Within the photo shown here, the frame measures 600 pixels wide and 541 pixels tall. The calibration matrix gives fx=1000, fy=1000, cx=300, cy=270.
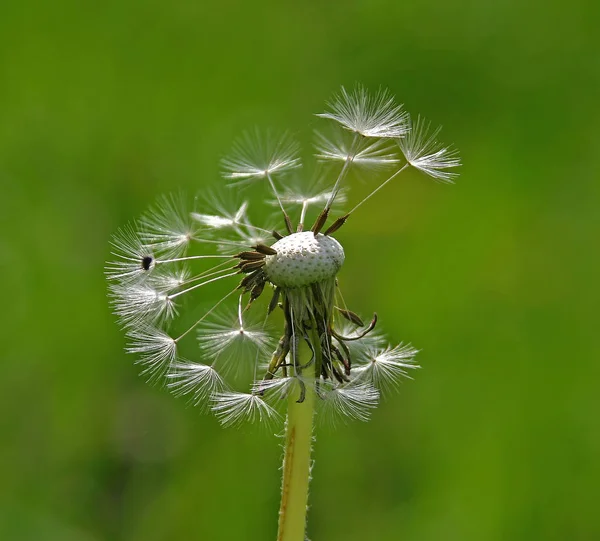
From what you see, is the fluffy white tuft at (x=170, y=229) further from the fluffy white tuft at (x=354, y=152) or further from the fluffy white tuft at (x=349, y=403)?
the fluffy white tuft at (x=349, y=403)

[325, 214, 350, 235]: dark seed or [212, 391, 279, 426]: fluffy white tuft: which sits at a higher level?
[325, 214, 350, 235]: dark seed

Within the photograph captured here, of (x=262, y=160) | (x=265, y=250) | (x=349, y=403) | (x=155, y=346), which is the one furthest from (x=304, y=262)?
(x=262, y=160)

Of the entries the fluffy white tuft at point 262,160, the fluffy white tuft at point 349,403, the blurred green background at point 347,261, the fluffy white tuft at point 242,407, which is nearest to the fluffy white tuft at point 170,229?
the fluffy white tuft at point 262,160

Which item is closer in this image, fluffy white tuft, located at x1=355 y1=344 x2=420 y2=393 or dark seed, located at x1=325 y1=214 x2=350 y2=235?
dark seed, located at x1=325 y1=214 x2=350 y2=235

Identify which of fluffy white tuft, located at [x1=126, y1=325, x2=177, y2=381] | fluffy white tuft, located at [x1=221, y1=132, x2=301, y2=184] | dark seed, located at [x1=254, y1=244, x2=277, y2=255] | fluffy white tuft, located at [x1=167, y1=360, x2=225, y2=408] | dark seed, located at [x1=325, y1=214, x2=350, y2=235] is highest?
fluffy white tuft, located at [x1=221, y1=132, x2=301, y2=184]

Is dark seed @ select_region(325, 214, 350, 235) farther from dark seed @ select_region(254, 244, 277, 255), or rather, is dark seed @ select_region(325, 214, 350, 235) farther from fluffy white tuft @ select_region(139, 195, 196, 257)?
fluffy white tuft @ select_region(139, 195, 196, 257)

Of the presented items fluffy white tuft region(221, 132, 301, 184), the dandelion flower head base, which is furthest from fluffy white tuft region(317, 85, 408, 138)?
fluffy white tuft region(221, 132, 301, 184)
